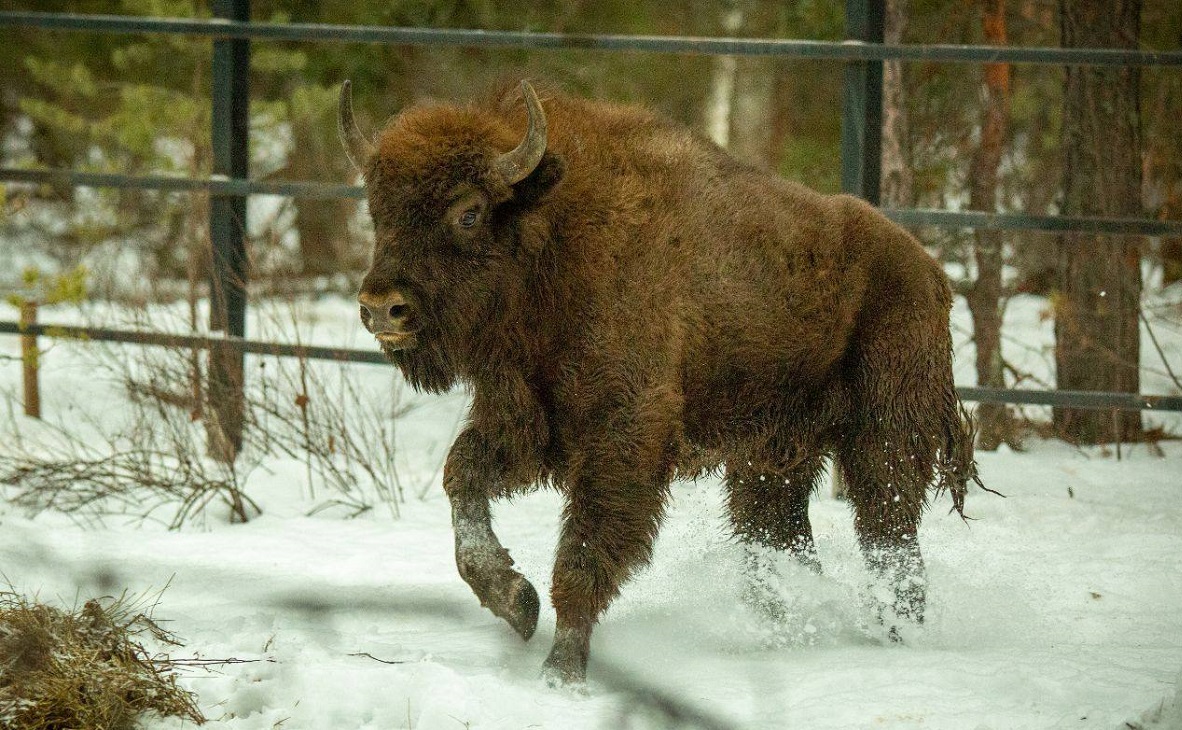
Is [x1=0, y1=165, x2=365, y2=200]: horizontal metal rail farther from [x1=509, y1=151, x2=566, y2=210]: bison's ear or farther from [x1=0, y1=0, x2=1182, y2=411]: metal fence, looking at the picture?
[x1=509, y1=151, x2=566, y2=210]: bison's ear

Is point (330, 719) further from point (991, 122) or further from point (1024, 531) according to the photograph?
point (991, 122)

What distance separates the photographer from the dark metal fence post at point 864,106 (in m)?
5.24

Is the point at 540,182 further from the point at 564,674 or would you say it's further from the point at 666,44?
the point at 666,44

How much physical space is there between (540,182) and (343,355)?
2.22 metres

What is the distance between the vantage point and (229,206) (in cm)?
570

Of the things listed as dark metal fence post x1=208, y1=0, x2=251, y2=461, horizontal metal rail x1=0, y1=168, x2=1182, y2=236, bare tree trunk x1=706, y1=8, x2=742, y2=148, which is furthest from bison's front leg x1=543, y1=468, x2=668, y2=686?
bare tree trunk x1=706, y1=8, x2=742, y2=148

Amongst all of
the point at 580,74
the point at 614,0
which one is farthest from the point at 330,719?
the point at 614,0

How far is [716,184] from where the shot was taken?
153 inches

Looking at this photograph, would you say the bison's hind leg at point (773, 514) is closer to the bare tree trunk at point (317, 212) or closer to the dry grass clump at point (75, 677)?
the dry grass clump at point (75, 677)

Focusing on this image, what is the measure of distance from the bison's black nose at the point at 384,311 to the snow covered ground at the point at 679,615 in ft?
2.98

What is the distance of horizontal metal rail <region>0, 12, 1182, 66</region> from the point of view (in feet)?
16.0

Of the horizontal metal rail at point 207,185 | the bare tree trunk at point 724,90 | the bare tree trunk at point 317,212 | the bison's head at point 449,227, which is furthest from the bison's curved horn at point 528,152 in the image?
the bare tree trunk at point 724,90

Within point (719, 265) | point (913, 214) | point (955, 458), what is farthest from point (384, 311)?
point (913, 214)

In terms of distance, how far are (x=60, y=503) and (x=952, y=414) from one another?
369cm
